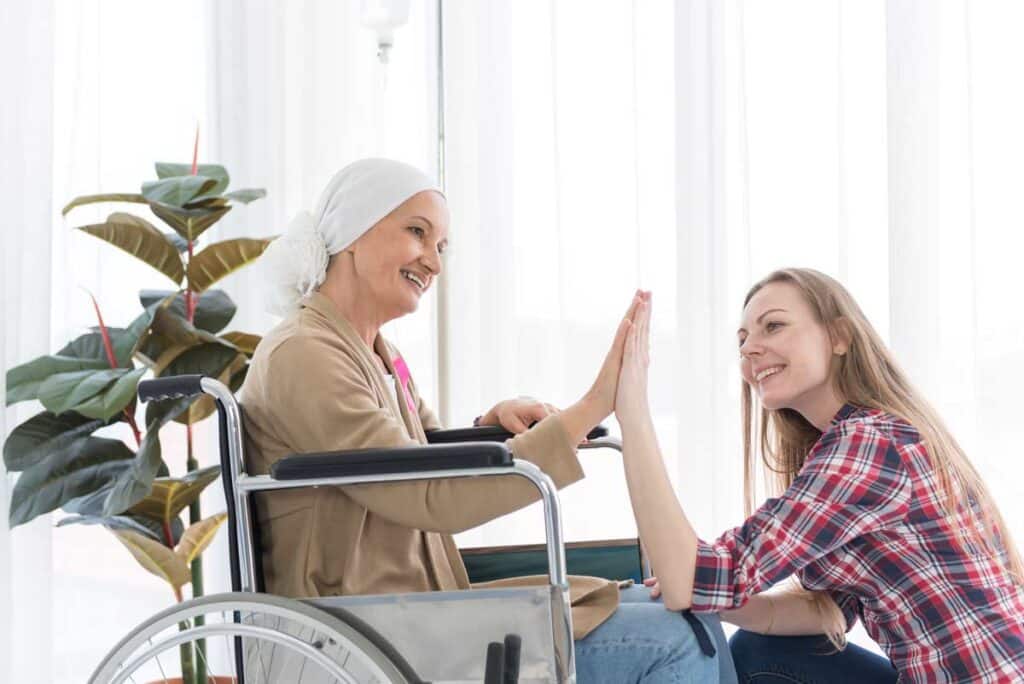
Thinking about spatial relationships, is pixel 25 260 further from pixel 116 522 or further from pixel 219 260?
→ pixel 116 522

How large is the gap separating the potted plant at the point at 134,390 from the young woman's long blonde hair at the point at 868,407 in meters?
1.08

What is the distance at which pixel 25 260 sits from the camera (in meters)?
2.41

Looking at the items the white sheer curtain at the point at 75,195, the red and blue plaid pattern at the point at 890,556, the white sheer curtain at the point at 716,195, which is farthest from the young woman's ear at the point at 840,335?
the white sheer curtain at the point at 75,195

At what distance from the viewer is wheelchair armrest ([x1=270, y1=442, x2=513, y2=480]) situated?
117 cm

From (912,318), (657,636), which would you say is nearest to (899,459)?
(657,636)

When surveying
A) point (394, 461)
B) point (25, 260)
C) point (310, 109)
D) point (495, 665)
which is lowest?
point (495, 665)

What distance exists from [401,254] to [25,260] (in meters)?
1.22

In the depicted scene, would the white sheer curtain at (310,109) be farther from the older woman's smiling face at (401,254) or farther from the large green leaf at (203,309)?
the older woman's smiling face at (401,254)

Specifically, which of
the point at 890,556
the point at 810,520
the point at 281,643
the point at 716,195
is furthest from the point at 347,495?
the point at 716,195

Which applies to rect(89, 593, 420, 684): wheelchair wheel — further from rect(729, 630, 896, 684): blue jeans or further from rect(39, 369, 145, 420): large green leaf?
rect(39, 369, 145, 420): large green leaf

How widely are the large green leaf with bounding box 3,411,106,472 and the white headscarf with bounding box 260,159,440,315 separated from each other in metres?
0.80

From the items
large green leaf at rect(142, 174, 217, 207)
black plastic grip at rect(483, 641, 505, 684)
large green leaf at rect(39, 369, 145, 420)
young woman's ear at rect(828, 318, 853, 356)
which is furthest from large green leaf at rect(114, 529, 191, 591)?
young woman's ear at rect(828, 318, 853, 356)

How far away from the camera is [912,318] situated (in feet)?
8.09

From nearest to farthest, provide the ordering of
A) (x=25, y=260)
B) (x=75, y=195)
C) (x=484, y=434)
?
(x=484, y=434), (x=25, y=260), (x=75, y=195)
